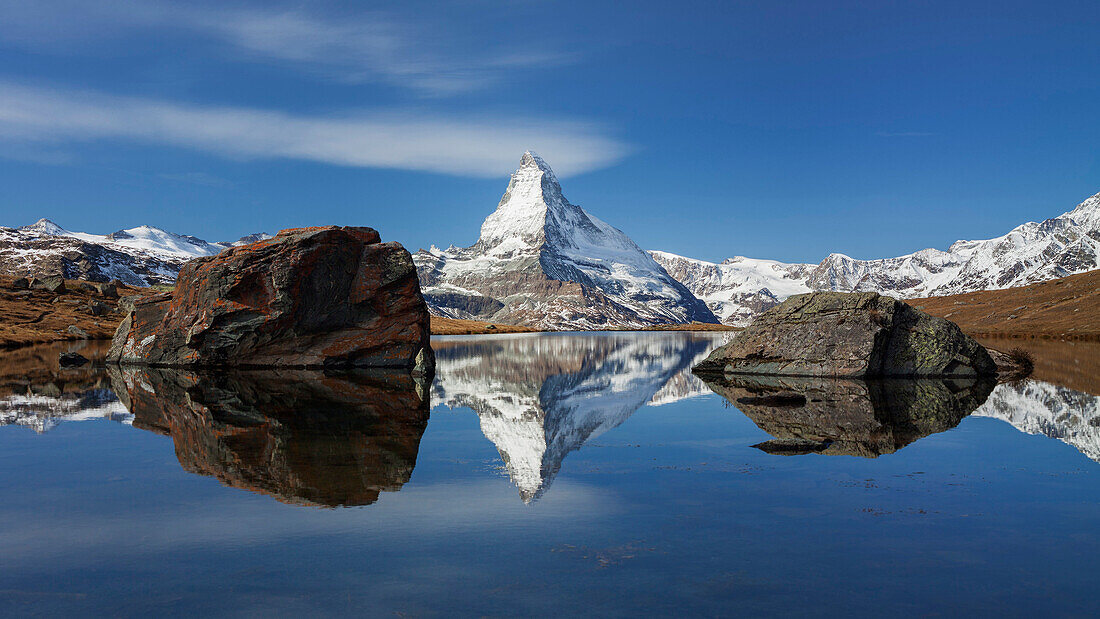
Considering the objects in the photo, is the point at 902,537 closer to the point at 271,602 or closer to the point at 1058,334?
the point at 271,602

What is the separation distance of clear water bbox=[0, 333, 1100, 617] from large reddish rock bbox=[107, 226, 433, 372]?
19.8 meters

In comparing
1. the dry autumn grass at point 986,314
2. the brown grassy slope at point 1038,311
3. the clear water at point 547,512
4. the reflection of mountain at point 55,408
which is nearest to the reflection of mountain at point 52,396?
the reflection of mountain at point 55,408

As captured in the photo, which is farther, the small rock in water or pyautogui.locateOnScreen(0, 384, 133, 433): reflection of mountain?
the small rock in water

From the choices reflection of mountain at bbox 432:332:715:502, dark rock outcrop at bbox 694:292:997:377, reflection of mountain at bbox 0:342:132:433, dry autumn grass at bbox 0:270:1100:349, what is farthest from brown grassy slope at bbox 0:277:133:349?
dark rock outcrop at bbox 694:292:997:377

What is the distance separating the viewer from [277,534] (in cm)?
1083

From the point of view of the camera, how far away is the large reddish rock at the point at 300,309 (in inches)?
1758

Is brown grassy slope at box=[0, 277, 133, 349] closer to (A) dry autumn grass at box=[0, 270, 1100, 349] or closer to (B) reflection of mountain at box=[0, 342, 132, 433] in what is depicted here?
(A) dry autumn grass at box=[0, 270, 1100, 349]

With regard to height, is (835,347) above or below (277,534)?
above

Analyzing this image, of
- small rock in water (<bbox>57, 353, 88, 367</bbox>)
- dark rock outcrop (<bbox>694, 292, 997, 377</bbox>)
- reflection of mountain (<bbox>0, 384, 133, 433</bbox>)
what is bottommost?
reflection of mountain (<bbox>0, 384, 133, 433</bbox>)

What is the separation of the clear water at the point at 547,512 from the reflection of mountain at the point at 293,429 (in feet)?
0.42

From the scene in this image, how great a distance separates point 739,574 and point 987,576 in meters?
3.00

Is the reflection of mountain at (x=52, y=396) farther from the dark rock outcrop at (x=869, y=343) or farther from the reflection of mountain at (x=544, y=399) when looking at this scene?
the dark rock outcrop at (x=869, y=343)

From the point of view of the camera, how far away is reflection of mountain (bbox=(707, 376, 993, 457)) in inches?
744

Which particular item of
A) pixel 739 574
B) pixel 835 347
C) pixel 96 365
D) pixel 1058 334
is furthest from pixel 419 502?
pixel 1058 334
